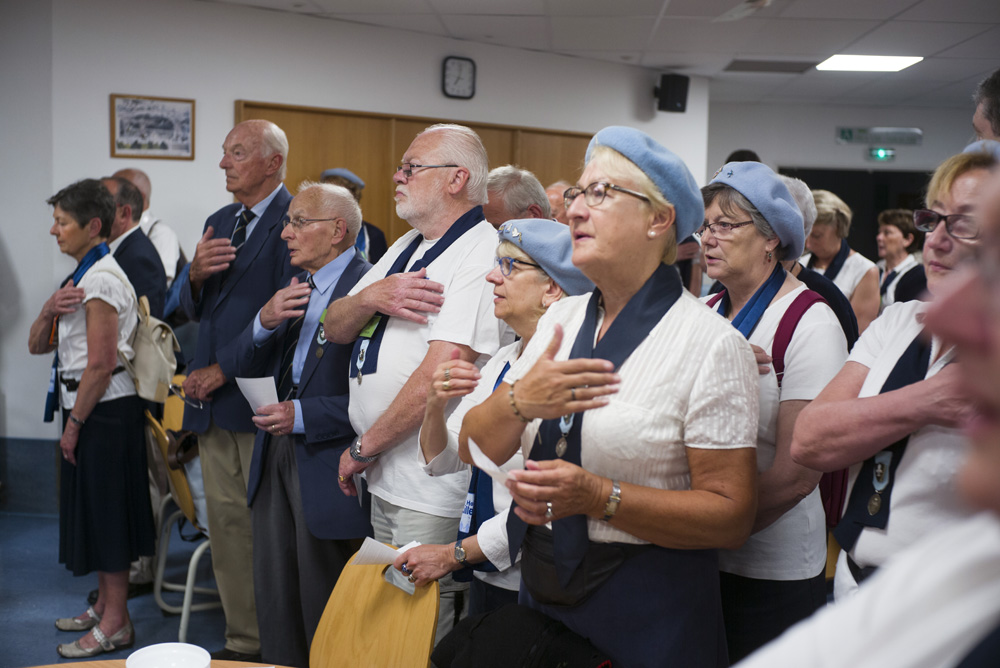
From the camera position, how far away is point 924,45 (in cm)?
683

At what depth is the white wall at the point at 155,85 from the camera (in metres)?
5.07

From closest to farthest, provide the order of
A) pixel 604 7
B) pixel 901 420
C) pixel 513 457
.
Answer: pixel 901 420 → pixel 513 457 → pixel 604 7

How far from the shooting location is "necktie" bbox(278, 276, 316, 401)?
287cm

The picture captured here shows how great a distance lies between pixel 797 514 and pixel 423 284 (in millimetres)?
1126

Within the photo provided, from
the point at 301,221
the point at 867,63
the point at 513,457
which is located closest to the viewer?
the point at 513,457

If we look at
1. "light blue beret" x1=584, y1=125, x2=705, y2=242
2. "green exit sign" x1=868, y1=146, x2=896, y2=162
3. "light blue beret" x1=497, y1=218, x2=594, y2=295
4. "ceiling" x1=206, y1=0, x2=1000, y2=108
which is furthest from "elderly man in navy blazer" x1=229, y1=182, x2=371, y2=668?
"green exit sign" x1=868, y1=146, x2=896, y2=162

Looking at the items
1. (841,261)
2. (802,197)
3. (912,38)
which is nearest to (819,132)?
(912,38)

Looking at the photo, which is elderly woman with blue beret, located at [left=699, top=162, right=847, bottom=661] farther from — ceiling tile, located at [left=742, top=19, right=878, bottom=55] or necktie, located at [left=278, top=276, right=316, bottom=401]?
ceiling tile, located at [left=742, top=19, right=878, bottom=55]

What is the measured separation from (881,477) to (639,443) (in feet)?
1.31

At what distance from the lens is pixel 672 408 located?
4.37ft

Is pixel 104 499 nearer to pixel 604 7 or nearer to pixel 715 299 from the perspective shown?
pixel 715 299

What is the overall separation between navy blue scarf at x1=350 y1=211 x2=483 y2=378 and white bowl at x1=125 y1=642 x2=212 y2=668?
112 centimetres

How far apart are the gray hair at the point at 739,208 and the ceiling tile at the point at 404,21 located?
4593mm

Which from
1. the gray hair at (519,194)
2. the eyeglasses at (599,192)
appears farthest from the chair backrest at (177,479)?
the eyeglasses at (599,192)
